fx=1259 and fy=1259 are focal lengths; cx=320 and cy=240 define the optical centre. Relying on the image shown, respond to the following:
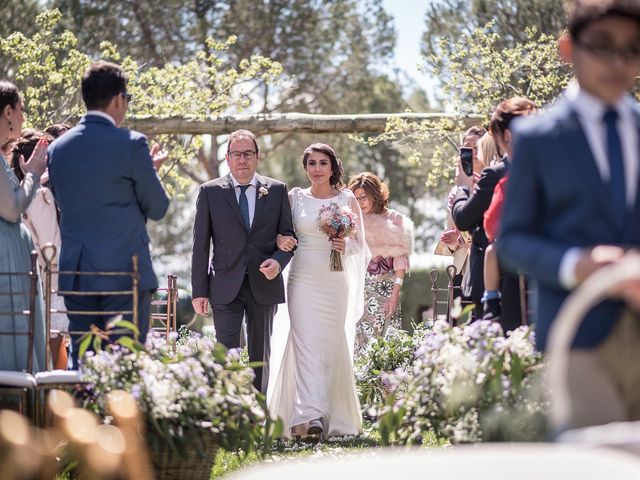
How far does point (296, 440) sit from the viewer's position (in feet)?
30.6

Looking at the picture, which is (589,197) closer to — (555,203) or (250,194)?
(555,203)

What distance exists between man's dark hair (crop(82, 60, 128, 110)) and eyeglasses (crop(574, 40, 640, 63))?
3212 millimetres

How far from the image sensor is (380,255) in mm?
11852

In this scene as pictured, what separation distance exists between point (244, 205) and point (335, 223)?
2.30ft

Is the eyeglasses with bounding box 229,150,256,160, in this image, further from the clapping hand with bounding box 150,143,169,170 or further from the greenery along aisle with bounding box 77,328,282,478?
the greenery along aisle with bounding box 77,328,282,478

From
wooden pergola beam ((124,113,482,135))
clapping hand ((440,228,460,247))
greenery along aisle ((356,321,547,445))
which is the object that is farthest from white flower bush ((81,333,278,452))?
wooden pergola beam ((124,113,482,135))

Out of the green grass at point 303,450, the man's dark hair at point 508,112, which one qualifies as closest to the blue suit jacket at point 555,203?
the man's dark hair at point 508,112

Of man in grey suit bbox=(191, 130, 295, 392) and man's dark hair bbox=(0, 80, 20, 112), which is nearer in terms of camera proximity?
man's dark hair bbox=(0, 80, 20, 112)

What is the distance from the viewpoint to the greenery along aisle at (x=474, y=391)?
5.60 metres

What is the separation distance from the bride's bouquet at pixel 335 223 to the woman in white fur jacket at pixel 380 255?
6.58ft

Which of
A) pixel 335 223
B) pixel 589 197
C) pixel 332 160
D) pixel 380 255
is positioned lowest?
pixel 380 255

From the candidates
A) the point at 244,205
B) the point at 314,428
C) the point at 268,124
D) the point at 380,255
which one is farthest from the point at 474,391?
the point at 268,124

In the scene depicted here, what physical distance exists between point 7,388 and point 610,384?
348 centimetres

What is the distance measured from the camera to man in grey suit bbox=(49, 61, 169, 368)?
244 inches
